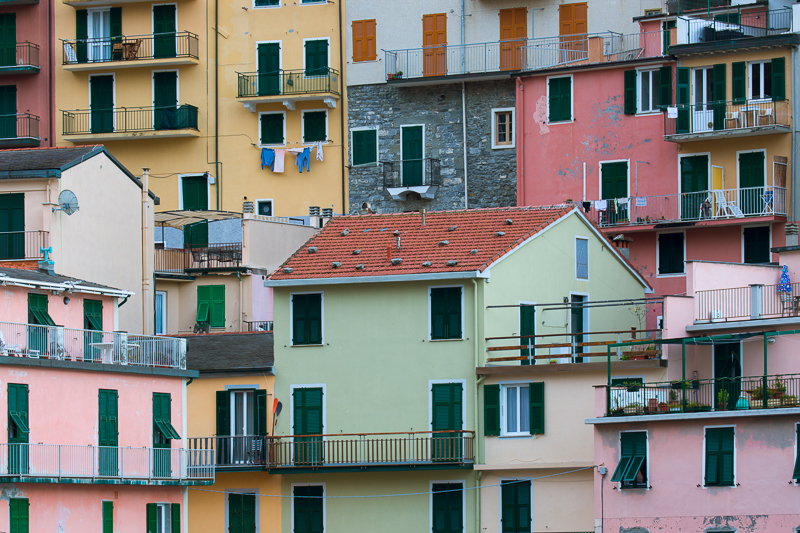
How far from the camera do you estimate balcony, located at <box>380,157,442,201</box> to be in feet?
213

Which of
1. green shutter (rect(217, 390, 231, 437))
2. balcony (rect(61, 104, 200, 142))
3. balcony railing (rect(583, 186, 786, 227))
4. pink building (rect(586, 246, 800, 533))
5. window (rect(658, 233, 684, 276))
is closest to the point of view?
pink building (rect(586, 246, 800, 533))

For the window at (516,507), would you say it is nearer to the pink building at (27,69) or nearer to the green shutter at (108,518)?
the green shutter at (108,518)

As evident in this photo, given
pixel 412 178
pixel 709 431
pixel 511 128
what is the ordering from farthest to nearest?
pixel 412 178
pixel 511 128
pixel 709 431

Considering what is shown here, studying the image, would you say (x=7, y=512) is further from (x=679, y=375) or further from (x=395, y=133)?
(x=395, y=133)

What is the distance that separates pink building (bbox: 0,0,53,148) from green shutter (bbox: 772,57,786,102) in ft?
96.2

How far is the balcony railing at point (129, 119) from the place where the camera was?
67938 millimetres

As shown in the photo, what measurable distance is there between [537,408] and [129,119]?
2725 centimetres

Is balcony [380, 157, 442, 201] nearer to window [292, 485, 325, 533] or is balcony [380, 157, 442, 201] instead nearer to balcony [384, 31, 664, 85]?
balcony [384, 31, 664, 85]

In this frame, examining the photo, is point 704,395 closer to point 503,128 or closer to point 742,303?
point 742,303

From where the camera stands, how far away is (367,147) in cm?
6644

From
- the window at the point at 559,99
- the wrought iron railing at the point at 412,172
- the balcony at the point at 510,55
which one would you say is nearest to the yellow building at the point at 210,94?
the wrought iron railing at the point at 412,172

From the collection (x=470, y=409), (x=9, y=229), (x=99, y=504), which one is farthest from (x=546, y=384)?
(x=9, y=229)

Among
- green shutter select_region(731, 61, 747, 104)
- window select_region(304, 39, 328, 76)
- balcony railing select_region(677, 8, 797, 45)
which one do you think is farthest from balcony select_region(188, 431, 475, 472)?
window select_region(304, 39, 328, 76)

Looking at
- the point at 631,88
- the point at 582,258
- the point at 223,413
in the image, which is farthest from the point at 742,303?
the point at 223,413
